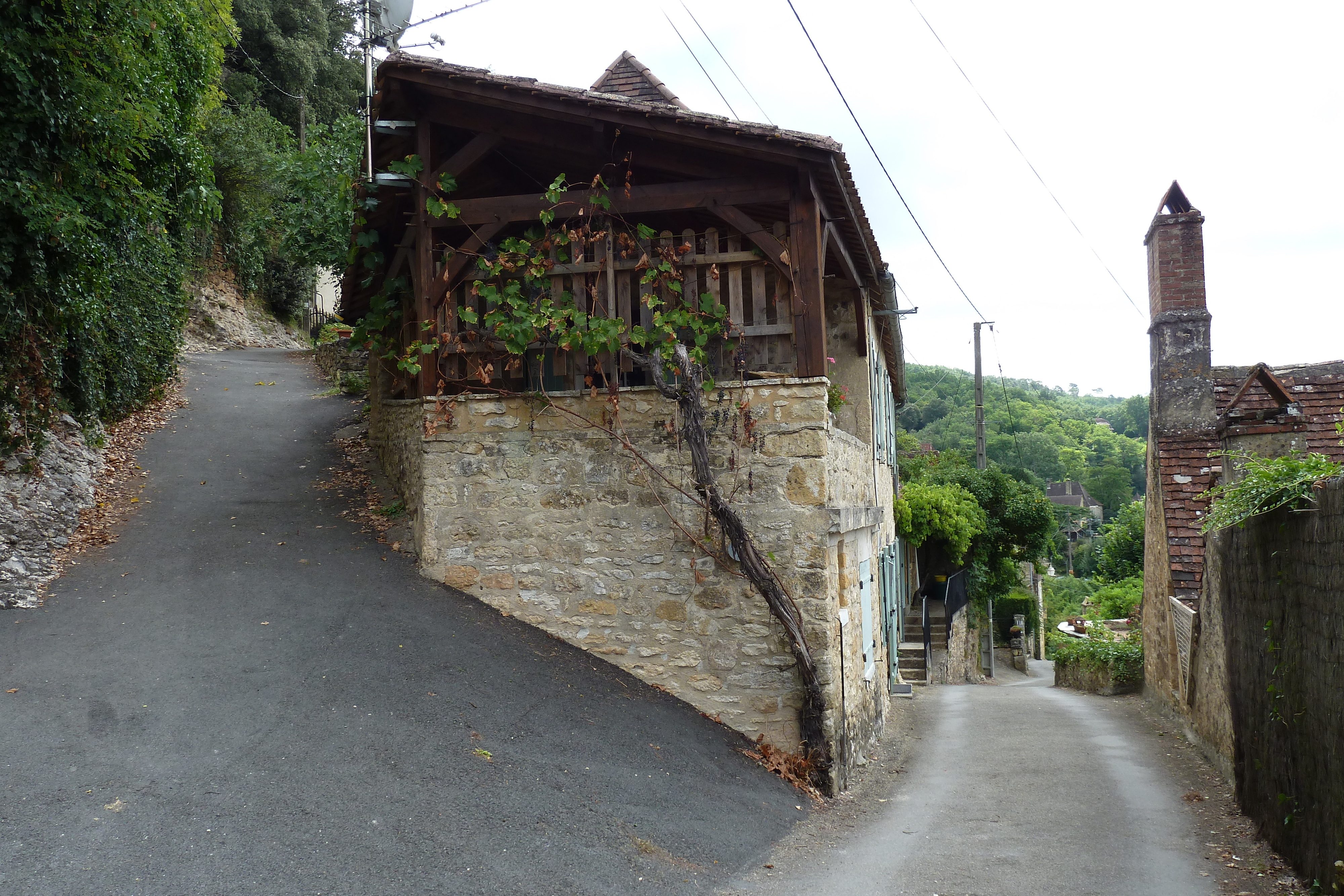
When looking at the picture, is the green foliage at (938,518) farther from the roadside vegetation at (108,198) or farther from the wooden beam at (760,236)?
the roadside vegetation at (108,198)

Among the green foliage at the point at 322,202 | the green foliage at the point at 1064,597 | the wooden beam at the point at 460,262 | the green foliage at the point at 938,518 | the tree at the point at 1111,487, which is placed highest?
the green foliage at the point at 322,202

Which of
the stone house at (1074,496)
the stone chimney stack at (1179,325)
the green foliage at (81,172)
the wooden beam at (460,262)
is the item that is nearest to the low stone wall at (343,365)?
the green foliage at (81,172)

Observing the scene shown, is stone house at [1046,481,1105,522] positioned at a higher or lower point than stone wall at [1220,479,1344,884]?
higher

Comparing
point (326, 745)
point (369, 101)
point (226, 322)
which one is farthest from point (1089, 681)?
point (226, 322)

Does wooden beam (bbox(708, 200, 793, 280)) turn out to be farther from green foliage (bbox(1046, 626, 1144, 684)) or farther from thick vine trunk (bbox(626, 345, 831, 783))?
green foliage (bbox(1046, 626, 1144, 684))

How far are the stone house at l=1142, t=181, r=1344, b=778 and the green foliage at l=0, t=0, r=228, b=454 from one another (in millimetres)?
10507

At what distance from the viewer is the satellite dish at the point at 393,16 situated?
8.99 meters

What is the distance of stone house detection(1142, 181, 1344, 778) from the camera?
9383 mm

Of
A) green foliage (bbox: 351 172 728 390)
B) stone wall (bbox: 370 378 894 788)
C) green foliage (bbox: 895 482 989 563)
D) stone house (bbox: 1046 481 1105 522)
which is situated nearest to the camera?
stone wall (bbox: 370 378 894 788)

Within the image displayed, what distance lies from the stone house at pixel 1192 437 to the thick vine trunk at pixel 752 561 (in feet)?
12.7

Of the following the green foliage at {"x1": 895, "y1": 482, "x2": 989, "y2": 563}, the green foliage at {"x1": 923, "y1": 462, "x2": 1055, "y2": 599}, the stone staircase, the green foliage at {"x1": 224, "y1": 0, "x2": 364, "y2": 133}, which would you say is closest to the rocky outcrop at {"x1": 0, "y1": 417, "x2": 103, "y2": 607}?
the green foliage at {"x1": 895, "y1": 482, "x2": 989, "y2": 563}

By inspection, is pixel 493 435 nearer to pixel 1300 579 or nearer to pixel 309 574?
pixel 309 574

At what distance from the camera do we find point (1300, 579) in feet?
16.6

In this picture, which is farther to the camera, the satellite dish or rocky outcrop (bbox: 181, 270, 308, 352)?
rocky outcrop (bbox: 181, 270, 308, 352)
